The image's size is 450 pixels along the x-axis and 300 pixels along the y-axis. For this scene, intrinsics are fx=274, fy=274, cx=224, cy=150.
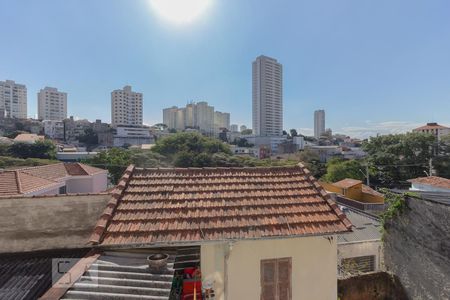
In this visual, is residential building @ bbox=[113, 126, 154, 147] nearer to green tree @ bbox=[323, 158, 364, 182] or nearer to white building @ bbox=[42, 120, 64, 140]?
white building @ bbox=[42, 120, 64, 140]

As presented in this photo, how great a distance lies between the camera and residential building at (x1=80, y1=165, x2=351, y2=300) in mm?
5039

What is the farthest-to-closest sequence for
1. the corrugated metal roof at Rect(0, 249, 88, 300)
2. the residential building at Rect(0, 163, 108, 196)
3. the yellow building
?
the yellow building, the residential building at Rect(0, 163, 108, 196), the corrugated metal roof at Rect(0, 249, 88, 300)

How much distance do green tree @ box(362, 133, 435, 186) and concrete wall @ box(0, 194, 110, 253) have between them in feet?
144

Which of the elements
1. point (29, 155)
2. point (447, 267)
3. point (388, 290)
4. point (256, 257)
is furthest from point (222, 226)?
point (29, 155)

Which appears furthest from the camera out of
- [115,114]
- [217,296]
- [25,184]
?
[115,114]

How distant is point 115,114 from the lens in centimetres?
12106

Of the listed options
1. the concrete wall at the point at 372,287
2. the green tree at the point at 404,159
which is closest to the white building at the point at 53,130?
the green tree at the point at 404,159

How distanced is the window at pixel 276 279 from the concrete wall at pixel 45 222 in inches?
157

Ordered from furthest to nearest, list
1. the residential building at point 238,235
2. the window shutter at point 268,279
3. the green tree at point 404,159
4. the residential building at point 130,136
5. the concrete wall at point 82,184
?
the residential building at point 130,136 < the green tree at point 404,159 < the concrete wall at point 82,184 < the window shutter at point 268,279 < the residential building at point 238,235

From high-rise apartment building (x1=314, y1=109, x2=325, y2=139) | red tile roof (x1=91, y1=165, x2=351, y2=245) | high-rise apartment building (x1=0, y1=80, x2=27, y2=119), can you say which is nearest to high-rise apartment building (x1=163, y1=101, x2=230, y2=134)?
high-rise apartment building (x1=314, y1=109, x2=325, y2=139)

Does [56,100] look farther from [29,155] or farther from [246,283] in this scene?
[246,283]

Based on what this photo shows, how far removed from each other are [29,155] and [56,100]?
88.4 meters

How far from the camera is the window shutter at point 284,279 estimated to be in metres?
5.46

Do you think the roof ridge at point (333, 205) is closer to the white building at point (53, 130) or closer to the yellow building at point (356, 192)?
the yellow building at point (356, 192)
